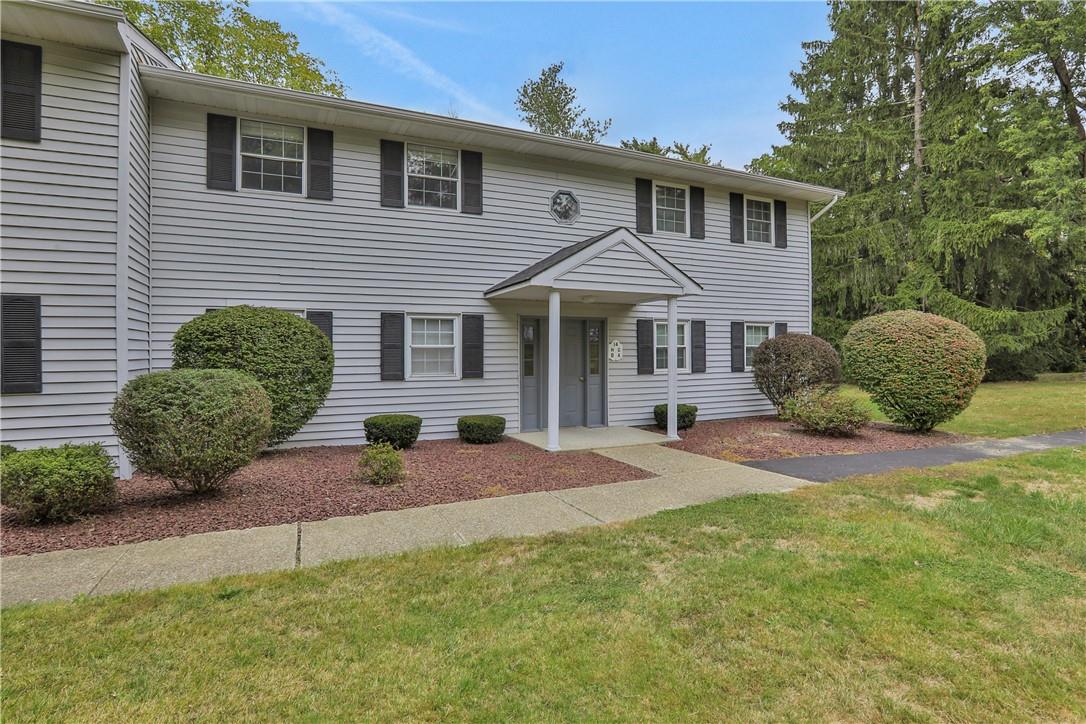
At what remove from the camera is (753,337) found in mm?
11867

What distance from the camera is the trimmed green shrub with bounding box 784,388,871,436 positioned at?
28.8 feet

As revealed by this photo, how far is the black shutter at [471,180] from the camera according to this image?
8.97 meters

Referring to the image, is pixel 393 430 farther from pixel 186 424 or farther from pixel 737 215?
pixel 737 215

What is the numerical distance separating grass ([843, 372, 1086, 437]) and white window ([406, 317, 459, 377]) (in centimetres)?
981

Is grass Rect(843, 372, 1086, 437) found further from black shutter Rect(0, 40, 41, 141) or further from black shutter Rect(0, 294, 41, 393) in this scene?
black shutter Rect(0, 40, 41, 141)

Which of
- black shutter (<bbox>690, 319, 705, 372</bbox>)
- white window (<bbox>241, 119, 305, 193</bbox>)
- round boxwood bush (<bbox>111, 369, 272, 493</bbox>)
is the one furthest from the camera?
black shutter (<bbox>690, 319, 705, 372</bbox>)

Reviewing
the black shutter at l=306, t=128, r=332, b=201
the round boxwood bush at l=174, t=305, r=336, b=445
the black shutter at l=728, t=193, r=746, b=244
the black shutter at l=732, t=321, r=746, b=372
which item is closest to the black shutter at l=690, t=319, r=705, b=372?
the black shutter at l=732, t=321, r=746, b=372

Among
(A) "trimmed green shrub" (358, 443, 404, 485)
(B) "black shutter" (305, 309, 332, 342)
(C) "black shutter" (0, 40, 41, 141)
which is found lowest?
(A) "trimmed green shrub" (358, 443, 404, 485)

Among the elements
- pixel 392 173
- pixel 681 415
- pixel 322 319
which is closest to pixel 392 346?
pixel 322 319

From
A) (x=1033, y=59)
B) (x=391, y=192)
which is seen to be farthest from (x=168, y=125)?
(x=1033, y=59)

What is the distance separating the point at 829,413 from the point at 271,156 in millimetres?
10385

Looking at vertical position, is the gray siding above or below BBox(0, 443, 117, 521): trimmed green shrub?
above

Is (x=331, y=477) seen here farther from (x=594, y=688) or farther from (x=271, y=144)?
(x=271, y=144)

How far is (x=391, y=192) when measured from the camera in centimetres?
849
